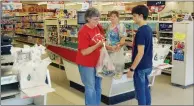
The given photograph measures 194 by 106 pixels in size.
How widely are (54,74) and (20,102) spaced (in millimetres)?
2965

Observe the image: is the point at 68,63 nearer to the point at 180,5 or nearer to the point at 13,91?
the point at 13,91

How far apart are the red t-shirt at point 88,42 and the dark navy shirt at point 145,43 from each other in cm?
49

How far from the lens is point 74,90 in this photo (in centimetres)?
515

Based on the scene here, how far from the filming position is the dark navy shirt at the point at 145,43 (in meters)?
3.01

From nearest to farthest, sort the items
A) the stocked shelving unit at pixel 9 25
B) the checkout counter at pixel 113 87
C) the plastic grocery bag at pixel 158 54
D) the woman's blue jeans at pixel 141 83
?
the woman's blue jeans at pixel 141 83 → the checkout counter at pixel 113 87 → the plastic grocery bag at pixel 158 54 → the stocked shelving unit at pixel 9 25

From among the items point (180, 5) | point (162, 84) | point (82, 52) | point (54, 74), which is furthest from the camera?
point (180, 5)

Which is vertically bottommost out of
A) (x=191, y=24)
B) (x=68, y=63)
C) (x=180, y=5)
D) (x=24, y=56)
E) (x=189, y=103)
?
(x=189, y=103)

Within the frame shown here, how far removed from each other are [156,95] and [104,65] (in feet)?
6.70

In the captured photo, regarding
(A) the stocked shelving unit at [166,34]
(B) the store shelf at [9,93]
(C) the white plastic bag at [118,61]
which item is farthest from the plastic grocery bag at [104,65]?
(A) the stocked shelving unit at [166,34]

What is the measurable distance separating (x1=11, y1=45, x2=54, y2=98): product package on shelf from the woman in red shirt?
478 millimetres

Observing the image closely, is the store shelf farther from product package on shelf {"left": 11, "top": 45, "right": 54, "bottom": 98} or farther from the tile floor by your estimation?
the tile floor

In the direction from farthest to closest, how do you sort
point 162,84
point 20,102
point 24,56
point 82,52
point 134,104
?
1. point 162,84
2. point 134,104
3. point 20,102
4. point 24,56
5. point 82,52

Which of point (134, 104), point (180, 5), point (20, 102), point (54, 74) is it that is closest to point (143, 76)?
point (134, 104)

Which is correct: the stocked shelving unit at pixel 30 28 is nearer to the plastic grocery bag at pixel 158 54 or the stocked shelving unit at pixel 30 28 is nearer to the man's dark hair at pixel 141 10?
the plastic grocery bag at pixel 158 54
